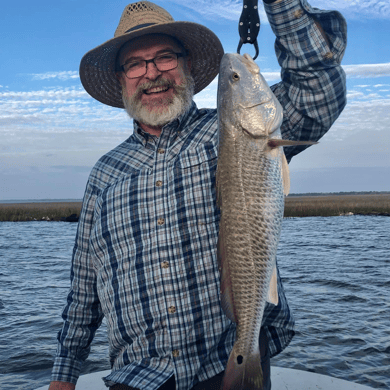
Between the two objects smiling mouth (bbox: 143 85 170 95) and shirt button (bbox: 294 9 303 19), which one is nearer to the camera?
shirt button (bbox: 294 9 303 19)

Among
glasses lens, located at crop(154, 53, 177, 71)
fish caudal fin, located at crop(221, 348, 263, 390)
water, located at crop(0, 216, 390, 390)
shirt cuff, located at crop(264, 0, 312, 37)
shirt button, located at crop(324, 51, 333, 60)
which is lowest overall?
water, located at crop(0, 216, 390, 390)

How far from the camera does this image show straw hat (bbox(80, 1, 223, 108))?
312cm

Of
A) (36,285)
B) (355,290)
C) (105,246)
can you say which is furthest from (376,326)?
(36,285)

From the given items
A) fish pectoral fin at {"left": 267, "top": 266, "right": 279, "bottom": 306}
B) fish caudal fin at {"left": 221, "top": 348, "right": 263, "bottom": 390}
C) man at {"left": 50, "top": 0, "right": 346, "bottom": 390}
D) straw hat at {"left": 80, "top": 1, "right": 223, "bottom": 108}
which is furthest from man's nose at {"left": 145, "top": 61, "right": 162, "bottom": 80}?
fish caudal fin at {"left": 221, "top": 348, "right": 263, "bottom": 390}

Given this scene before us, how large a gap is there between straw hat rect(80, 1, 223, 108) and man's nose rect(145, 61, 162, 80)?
0.82 ft

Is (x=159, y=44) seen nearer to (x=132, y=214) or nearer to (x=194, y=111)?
(x=194, y=111)

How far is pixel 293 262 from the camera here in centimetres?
1897

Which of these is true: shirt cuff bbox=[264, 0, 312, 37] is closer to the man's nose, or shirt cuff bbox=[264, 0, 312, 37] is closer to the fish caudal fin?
the man's nose

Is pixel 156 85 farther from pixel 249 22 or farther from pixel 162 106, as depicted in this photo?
pixel 249 22

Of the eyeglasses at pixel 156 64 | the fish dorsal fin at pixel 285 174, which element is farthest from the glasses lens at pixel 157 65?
the fish dorsal fin at pixel 285 174

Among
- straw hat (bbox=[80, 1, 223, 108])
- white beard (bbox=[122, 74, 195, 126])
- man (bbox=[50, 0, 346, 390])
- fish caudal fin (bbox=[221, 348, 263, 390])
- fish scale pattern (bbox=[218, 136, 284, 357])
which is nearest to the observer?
fish caudal fin (bbox=[221, 348, 263, 390])

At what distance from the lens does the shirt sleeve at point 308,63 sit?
255 cm

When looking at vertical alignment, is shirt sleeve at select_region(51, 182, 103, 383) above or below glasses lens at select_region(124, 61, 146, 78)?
below

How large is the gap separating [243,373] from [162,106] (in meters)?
1.86
